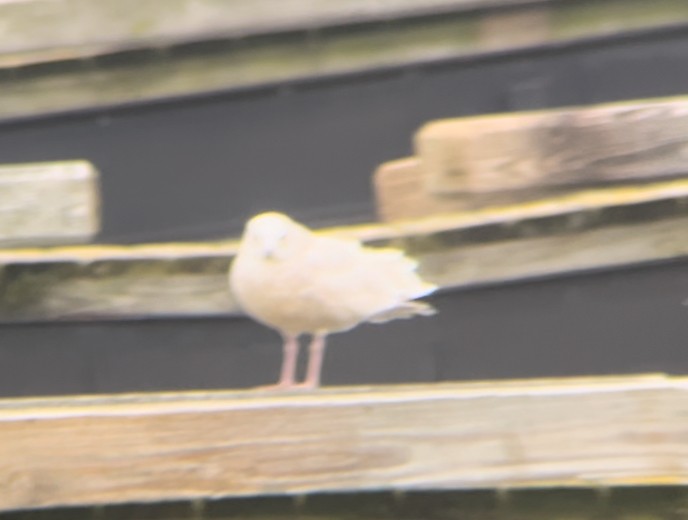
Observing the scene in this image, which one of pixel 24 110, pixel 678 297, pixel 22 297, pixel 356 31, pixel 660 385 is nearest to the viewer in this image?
pixel 660 385

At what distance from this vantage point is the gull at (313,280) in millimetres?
2611

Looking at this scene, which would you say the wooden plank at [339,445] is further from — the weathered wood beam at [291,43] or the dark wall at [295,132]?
the dark wall at [295,132]

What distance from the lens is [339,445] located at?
68.1 inches

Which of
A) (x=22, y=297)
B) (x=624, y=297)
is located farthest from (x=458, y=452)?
(x=22, y=297)

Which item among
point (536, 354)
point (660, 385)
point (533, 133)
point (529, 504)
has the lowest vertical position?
point (536, 354)

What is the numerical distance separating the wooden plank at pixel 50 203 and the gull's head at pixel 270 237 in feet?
1.37

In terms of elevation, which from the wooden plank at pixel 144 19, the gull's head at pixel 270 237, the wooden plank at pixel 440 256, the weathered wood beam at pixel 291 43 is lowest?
the wooden plank at pixel 440 256

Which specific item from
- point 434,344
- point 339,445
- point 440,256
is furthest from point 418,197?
point 339,445

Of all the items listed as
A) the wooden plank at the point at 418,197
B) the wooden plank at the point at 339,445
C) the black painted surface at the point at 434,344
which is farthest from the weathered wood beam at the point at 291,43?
the wooden plank at the point at 339,445

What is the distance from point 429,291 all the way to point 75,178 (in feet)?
2.78

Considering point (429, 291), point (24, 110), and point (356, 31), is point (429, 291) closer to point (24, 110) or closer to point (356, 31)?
point (356, 31)

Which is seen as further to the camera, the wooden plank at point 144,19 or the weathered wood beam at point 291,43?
the weathered wood beam at point 291,43

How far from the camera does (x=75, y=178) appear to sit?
9.23 feet

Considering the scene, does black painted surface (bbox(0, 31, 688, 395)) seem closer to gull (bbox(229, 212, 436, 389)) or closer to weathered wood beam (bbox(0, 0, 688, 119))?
weathered wood beam (bbox(0, 0, 688, 119))
